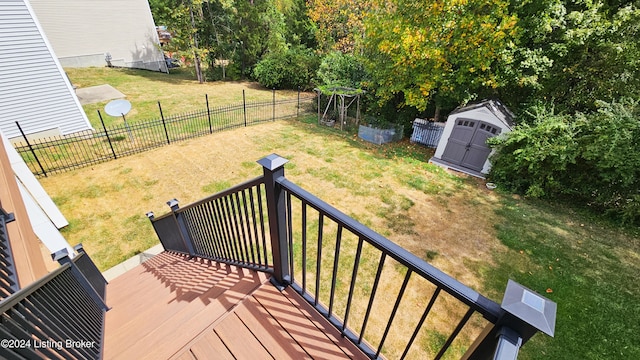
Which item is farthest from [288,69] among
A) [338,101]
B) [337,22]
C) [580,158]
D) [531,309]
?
[531,309]

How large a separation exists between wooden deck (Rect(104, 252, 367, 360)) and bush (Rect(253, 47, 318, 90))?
18402mm

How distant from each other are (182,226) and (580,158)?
981cm

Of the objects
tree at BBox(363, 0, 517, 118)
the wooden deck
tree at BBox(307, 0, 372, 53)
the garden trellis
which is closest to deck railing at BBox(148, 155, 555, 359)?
the wooden deck

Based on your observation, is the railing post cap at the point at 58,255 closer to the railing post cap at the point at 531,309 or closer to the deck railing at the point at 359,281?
the deck railing at the point at 359,281

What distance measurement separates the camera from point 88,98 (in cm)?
1457

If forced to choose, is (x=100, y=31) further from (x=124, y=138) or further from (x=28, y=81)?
(x=124, y=138)

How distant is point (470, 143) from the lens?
28.5 ft

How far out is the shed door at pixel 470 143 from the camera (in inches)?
330

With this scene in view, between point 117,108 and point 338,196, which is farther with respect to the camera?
point 117,108

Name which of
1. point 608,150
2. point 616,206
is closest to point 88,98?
point 608,150

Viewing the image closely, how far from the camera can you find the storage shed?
805cm

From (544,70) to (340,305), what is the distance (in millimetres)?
9064

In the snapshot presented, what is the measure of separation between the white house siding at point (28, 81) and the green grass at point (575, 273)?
15.2 metres

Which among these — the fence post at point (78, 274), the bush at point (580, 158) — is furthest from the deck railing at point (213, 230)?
the bush at point (580, 158)
